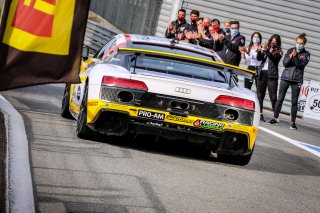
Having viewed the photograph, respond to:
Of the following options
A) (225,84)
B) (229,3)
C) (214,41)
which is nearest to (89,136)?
(225,84)

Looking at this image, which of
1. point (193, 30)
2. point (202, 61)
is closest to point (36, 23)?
point (202, 61)

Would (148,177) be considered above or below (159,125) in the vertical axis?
below

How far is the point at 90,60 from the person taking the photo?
10680mm

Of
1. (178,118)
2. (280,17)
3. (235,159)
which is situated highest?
(280,17)

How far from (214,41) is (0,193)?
33.7 feet

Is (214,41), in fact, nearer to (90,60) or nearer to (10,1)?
(90,60)

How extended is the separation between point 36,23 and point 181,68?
5322 millimetres

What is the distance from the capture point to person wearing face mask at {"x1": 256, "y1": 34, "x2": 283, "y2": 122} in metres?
16.6

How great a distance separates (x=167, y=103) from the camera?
8914mm

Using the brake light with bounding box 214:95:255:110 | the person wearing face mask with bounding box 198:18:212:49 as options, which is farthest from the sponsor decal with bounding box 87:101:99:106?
the person wearing face mask with bounding box 198:18:212:49

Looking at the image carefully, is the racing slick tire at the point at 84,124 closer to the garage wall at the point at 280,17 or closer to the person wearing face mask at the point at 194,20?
the person wearing face mask at the point at 194,20

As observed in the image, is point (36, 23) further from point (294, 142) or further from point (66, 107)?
point (294, 142)

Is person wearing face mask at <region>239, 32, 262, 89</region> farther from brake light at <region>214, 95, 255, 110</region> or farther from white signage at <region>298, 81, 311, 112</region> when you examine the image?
brake light at <region>214, 95, 255, 110</region>

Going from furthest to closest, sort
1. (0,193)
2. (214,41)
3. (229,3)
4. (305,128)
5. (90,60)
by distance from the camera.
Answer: (229,3)
(305,128)
(214,41)
(90,60)
(0,193)
